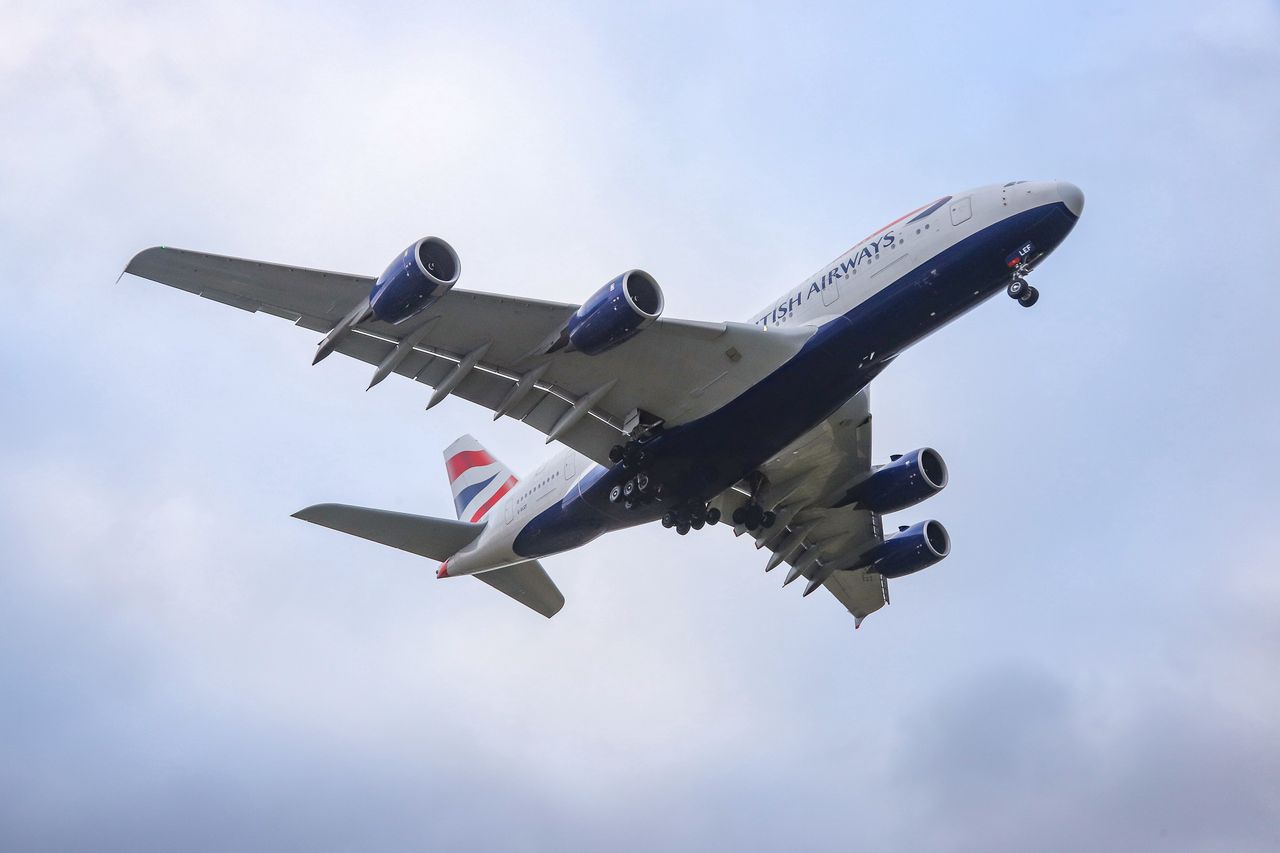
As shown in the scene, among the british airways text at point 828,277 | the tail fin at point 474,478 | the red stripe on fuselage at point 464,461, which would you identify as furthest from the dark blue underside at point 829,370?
the red stripe on fuselage at point 464,461

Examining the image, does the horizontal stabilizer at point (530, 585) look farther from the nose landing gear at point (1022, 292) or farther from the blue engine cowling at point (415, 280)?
the nose landing gear at point (1022, 292)

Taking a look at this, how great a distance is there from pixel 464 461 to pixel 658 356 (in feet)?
37.4

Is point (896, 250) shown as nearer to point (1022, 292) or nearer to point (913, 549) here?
point (1022, 292)

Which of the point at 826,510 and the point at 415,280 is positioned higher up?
the point at 826,510

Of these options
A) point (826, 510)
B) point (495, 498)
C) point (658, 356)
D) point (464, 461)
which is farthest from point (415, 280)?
point (826, 510)

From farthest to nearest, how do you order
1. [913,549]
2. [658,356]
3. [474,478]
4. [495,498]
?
[474,478], [495,498], [913,549], [658,356]

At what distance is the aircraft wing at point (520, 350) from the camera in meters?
23.9

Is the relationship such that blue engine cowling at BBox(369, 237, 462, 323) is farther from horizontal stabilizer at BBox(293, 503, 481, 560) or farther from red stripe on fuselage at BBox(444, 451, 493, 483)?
red stripe on fuselage at BBox(444, 451, 493, 483)

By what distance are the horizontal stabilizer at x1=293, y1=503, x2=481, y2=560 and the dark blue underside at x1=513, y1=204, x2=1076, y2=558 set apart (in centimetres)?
457

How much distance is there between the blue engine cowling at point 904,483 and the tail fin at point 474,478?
935 centimetres

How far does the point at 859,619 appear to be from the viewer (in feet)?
120

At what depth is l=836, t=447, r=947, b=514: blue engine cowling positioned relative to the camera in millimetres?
31016

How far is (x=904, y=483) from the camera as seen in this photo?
31188 millimetres

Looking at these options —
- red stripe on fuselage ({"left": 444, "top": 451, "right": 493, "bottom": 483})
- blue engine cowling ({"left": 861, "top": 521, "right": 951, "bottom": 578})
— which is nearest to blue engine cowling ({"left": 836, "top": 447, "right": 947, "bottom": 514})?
blue engine cowling ({"left": 861, "top": 521, "right": 951, "bottom": 578})
